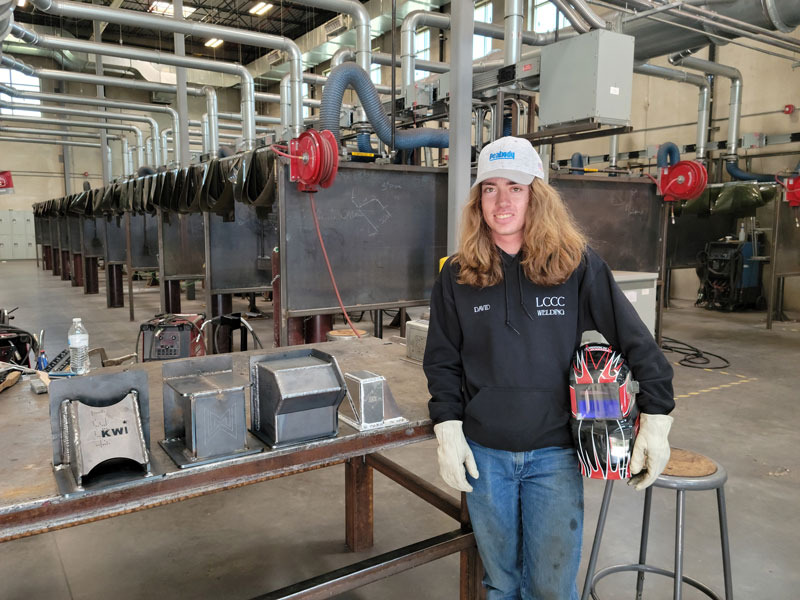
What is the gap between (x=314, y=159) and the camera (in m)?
3.17

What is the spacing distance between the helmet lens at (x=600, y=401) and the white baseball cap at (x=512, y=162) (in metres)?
0.51

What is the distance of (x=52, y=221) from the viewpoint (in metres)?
13.6

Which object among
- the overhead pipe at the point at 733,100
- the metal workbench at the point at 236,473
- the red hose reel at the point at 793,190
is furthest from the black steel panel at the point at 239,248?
the overhead pipe at the point at 733,100

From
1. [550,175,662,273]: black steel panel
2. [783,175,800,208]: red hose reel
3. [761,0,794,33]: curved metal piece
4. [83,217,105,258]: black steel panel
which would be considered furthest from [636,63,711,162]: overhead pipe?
[83,217,105,258]: black steel panel

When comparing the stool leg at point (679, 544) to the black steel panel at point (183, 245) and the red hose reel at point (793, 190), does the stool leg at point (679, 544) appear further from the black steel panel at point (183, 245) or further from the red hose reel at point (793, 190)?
the red hose reel at point (793, 190)

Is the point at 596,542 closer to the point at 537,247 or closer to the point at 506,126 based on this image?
the point at 537,247

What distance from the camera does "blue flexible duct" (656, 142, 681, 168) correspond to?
762cm

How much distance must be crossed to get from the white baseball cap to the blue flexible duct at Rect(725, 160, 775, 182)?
26.1ft

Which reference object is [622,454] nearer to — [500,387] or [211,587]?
[500,387]

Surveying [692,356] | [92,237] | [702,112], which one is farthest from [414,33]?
[92,237]

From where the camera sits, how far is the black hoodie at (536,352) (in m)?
1.37

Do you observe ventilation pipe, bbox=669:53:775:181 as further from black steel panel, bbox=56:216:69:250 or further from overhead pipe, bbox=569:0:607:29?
black steel panel, bbox=56:216:69:250

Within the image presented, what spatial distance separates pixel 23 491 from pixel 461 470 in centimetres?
91

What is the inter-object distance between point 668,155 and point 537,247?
7339 millimetres
